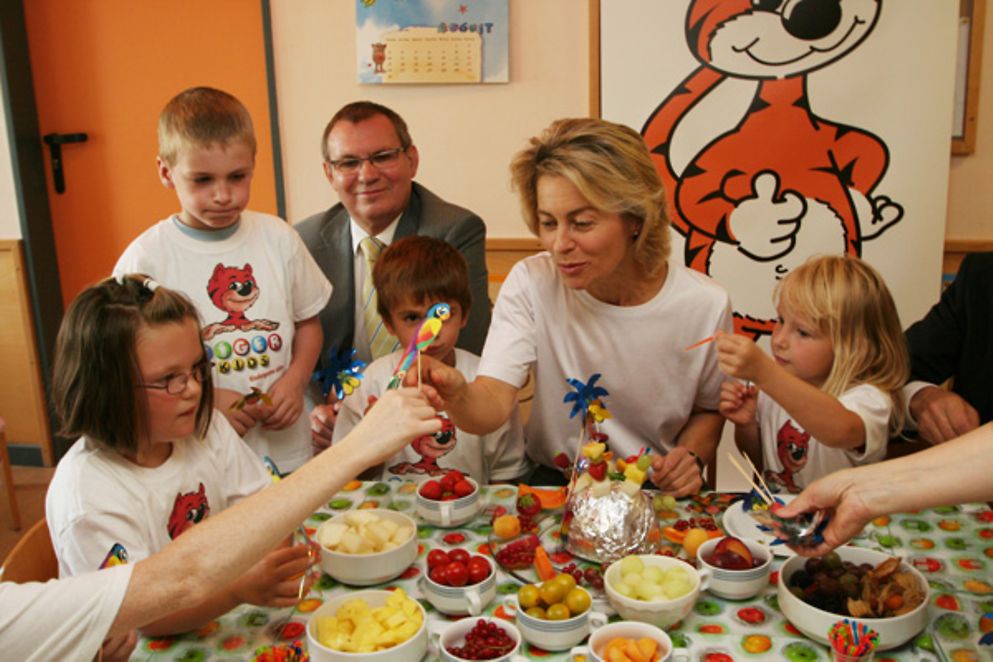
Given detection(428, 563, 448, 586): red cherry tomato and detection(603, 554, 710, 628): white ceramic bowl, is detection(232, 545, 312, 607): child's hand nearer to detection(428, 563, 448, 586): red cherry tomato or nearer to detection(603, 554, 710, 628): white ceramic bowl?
detection(428, 563, 448, 586): red cherry tomato

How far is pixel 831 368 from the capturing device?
199 centimetres

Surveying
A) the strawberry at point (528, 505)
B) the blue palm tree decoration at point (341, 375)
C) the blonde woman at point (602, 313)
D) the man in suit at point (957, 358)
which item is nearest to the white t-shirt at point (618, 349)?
the blonde woman at point (602, 313)

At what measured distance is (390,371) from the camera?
6.88ft

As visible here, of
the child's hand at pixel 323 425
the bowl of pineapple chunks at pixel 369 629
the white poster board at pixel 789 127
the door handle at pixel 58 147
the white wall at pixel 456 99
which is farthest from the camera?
the door handle at pixel 58 147

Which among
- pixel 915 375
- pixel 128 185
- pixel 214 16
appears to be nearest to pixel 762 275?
pixel 915 375

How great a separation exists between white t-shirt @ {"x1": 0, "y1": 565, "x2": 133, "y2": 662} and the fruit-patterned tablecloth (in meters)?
0.22

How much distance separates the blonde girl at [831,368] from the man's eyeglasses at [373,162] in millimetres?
1175

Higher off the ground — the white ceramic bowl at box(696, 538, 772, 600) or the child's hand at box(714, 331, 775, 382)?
the child's hand at box(714, 331, 775, 382)

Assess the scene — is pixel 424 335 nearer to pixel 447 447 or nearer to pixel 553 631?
pixel 553 631

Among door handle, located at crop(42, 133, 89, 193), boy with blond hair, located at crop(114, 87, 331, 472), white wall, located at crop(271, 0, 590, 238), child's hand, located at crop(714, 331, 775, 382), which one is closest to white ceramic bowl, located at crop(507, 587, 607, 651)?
child's hand, located at crop(714, 331, 775, 382)

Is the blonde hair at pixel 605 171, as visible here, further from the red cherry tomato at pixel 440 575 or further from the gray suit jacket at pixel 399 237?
the red cherry tomato at pixel 440 575

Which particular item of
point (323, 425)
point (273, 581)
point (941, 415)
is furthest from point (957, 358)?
point (273, 581)

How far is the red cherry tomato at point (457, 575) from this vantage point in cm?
130

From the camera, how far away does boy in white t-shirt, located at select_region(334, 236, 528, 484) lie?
2.03 meters
